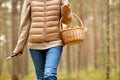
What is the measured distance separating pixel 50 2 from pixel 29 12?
1.29ft

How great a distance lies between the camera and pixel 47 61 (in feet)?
18.6

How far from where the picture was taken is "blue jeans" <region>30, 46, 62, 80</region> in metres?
5.52

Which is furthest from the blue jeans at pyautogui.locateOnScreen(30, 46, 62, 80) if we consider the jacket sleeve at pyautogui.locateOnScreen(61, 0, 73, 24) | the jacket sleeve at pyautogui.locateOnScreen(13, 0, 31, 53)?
the jacket sleeve at pyautogui.locateOnScreen(61, 0, 73, 24)

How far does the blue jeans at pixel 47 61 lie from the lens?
18.1 ft

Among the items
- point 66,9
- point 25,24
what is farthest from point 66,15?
point 25,24

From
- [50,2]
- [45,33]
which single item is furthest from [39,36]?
[50,2]

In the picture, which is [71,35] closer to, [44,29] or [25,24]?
[44,29]

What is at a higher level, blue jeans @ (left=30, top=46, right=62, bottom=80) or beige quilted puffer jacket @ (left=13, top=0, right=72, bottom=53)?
beige quilted puffer jacket @ (left=13, top=0, right=72, bottom=53)

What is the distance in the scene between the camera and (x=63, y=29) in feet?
19.6

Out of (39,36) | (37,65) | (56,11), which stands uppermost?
(56,11)

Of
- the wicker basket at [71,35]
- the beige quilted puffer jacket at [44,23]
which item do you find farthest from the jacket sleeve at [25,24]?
the wicker basket at [71,35]

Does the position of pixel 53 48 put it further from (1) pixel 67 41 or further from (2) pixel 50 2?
(2) pixel 50 2

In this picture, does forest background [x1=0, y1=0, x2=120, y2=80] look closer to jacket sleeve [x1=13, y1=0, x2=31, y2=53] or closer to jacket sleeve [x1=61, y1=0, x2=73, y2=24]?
jacket sleeve [x1=61, y1=0, x2=73, y2=24]

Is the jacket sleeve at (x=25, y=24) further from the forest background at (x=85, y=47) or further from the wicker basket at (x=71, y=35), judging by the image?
the forest background at (x=85, y=47)
